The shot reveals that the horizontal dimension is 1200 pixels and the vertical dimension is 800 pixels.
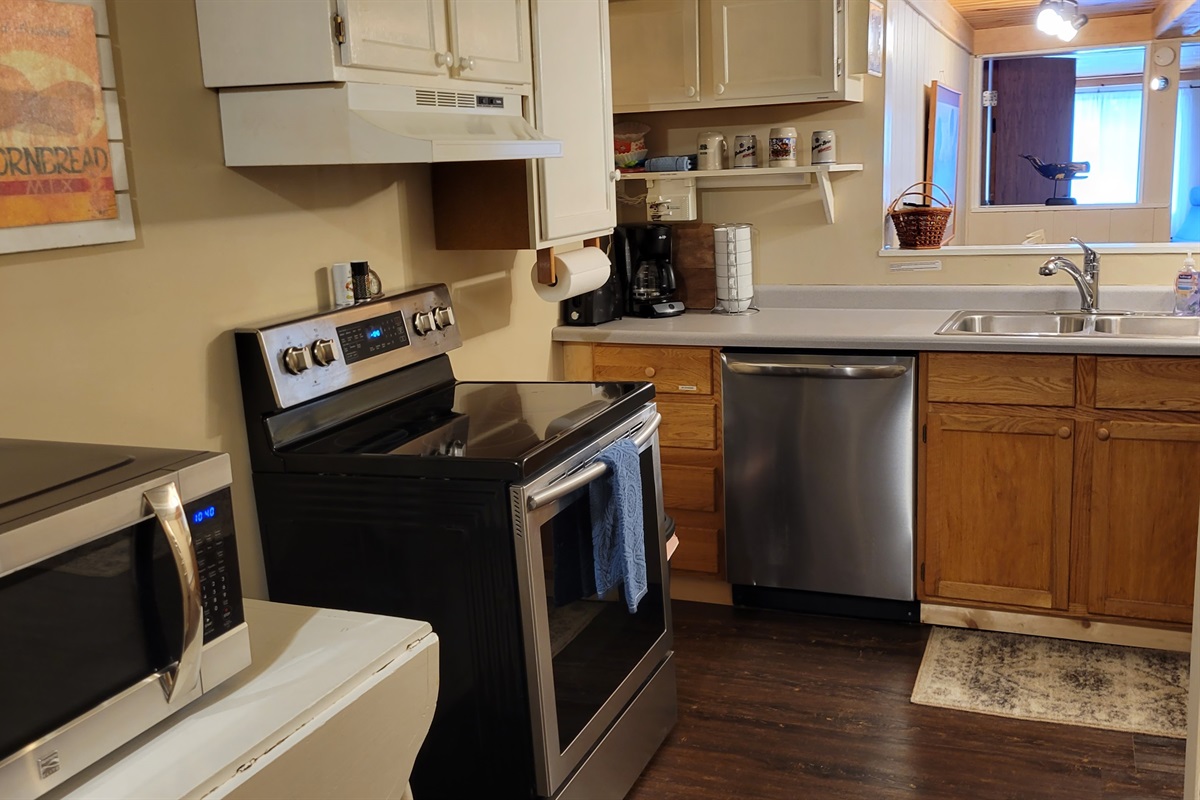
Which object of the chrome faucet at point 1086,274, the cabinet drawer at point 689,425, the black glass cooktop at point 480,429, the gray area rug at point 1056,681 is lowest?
the gray area rug at point 1056,681

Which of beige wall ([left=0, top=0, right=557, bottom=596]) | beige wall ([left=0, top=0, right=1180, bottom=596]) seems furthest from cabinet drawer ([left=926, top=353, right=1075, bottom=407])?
beige wall ([left=0, top=0, right=557, bottom=596])

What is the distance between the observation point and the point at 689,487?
3602 mm

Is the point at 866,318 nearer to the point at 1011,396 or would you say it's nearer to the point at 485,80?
the point at 1011,396

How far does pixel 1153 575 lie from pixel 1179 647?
248 mm

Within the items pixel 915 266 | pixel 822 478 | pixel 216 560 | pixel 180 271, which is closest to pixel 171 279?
pixel 180 271

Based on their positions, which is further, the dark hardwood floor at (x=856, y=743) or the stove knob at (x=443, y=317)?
the stove knob at (x=443, y=317)

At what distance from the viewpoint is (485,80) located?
2.53 metres

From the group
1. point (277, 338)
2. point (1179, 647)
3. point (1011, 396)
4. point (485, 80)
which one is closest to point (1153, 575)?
point (1179, 647)

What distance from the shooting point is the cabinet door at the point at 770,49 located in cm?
351

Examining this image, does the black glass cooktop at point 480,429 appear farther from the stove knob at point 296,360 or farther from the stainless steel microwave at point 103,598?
the stainless steel microwave at point 103,598

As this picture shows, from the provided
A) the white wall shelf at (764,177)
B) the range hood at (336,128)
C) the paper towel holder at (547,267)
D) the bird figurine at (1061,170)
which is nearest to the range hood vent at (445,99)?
the range hood at (336,128)

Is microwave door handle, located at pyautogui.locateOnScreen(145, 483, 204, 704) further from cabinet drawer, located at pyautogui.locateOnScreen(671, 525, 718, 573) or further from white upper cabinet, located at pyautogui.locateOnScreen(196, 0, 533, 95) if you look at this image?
cabinet drawer, located at pyautogui.locateOnScreen(671, 525, 718, 573)

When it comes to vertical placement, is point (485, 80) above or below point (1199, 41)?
below

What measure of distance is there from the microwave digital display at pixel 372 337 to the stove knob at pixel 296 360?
0.38 feet
